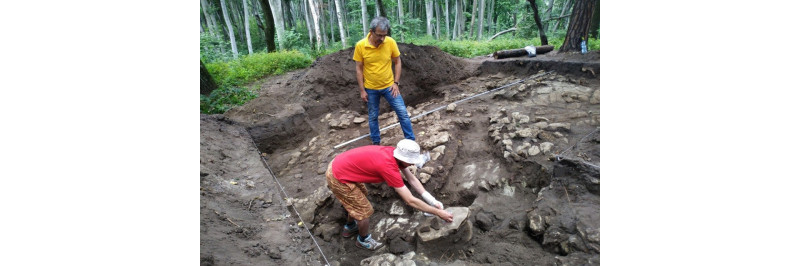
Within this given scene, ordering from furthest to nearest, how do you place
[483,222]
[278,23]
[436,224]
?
[278,23] < [483,222] < [436,224]

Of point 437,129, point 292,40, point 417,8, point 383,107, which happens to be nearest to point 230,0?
point 292,40

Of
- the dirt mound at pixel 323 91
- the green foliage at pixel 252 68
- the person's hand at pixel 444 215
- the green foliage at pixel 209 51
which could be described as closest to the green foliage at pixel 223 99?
the dirt mound at pixel 323 91

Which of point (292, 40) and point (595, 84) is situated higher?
point (292, 40)

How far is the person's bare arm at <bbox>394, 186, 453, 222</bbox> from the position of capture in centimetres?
262

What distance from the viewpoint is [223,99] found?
20.2ft

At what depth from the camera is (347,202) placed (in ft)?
9.87

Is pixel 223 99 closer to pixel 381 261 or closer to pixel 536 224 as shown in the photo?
pixel 381 261

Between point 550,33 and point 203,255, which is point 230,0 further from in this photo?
point 203,255

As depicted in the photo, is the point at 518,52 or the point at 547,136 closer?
the point at 547,136

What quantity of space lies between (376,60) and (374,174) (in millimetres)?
1504

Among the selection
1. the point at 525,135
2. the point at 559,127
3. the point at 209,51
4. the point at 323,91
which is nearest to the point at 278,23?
the point at 209,51

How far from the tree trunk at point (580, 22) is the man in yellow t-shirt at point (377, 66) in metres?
1.92

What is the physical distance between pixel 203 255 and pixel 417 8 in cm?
2966

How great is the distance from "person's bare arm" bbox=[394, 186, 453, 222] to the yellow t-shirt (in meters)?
1.63
